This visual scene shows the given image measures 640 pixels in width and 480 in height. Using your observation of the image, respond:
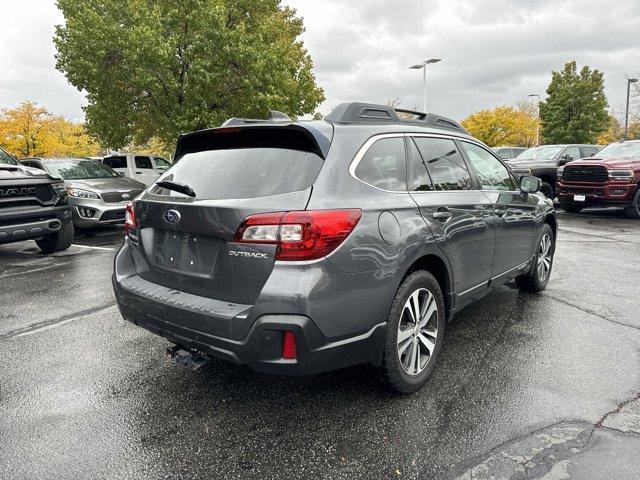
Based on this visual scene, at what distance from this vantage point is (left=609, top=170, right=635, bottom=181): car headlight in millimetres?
11227

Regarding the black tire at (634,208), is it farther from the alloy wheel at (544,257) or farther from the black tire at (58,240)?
the black tire at (58,240)

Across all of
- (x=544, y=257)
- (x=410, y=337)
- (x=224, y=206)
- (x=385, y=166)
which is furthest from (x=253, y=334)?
(x=544, y=257)

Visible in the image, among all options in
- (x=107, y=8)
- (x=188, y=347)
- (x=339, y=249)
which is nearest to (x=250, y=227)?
(x=339, y=249)

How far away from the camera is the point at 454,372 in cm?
323

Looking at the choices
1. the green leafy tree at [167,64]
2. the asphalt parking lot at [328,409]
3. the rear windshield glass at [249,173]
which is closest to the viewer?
the asphalt parking lot at [328,409]

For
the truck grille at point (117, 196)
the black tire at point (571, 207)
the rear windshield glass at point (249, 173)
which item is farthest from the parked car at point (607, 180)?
the rear windshield glass at point (249, 173)

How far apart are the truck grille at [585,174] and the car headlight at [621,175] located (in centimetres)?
11

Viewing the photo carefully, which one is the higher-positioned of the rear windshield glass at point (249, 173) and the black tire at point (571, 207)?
the rear windshield glass at point (249, 173)

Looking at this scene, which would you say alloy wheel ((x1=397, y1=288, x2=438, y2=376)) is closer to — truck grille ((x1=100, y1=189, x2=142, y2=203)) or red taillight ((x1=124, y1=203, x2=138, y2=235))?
red taillight ((x1=124, y1=203, x2=138, y2=235))

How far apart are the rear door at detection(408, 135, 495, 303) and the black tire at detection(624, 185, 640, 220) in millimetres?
10124

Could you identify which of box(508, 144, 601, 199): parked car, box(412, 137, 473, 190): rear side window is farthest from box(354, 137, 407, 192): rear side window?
box(508, 144, 601, 199): parked car

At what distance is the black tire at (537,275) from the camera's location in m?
4.91

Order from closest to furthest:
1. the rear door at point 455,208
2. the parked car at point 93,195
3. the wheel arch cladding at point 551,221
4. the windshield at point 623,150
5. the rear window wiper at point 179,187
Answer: the rear window wiper at point 179,187 < the rear door at point 455,208 < the wheel arch cladding at point 551,221 < the parked car at point 93,195 < the windshield at point 623,150

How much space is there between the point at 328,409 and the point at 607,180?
11483 millimetres
